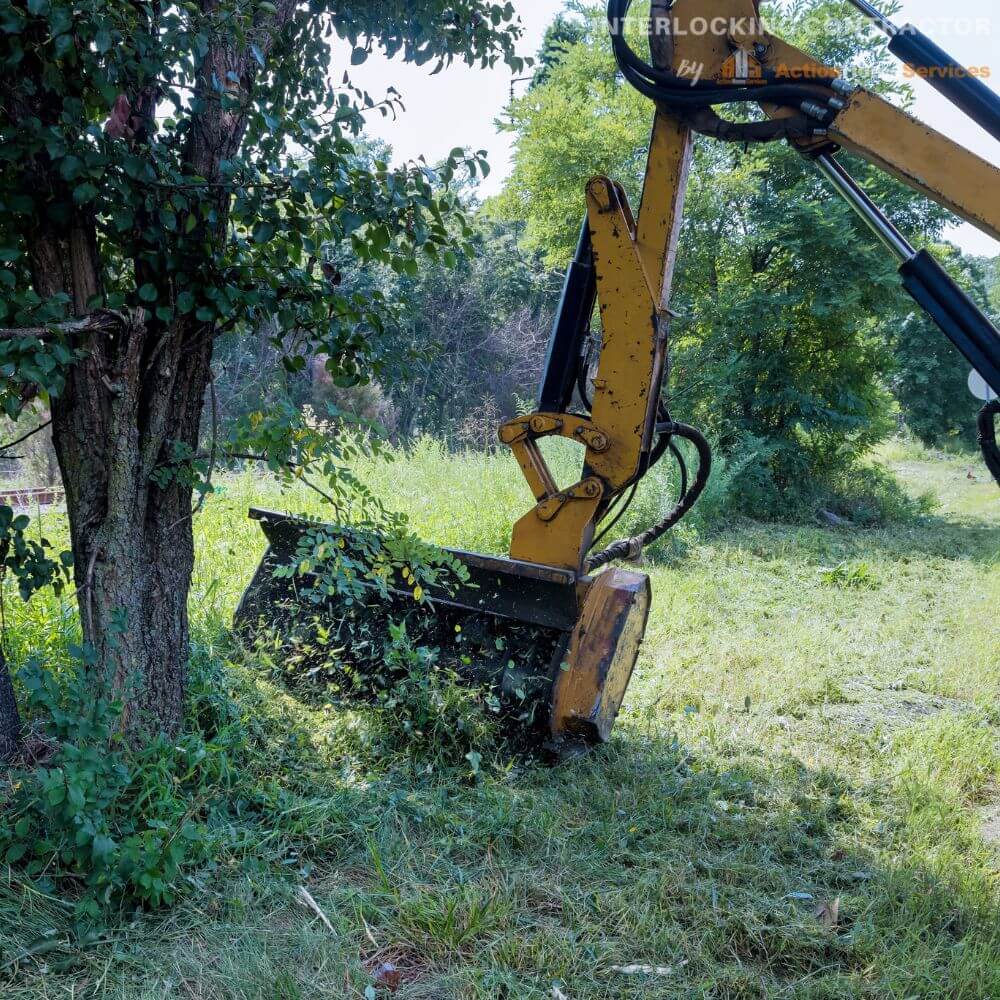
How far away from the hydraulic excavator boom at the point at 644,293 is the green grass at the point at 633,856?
516 mm

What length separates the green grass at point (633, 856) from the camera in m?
2.15

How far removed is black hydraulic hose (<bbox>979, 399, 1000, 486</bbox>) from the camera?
2996 millimetres

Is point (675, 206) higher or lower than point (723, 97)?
lower

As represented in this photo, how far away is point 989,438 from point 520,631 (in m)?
1.99

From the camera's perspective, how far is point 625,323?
10.8 ft

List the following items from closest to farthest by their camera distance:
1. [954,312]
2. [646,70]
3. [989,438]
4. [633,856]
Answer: [633,856] → [954,312] → [989,438] → [646,70]

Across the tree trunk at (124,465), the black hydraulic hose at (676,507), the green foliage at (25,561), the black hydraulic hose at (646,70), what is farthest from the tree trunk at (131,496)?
the black hydraulic hose at (646,70)

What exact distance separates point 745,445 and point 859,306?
8.81 feet

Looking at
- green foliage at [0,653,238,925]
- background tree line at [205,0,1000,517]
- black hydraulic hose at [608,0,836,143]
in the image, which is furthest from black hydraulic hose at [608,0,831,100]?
background tree line at [205,0,1000,517]

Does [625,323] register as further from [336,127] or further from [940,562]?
[940,562]

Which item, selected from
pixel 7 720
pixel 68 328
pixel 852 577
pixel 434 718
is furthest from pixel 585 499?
pixel 852 577

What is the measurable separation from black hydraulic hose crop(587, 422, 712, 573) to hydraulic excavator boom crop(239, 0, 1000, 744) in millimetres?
16

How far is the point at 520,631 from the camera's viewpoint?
3.57 meters

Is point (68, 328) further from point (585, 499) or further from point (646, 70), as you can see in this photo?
point (646, 70)
